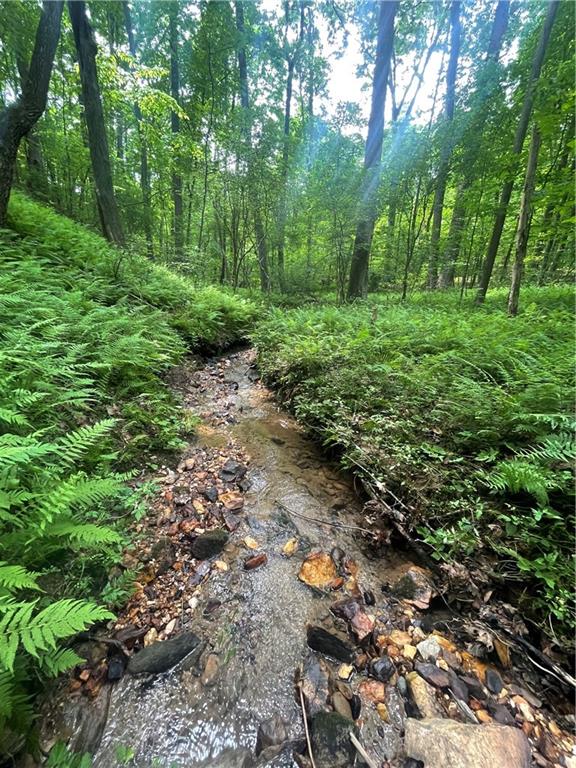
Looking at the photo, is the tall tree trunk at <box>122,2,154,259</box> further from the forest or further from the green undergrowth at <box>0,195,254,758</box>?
the green undergrowth at <box>0,195,254,758</box>

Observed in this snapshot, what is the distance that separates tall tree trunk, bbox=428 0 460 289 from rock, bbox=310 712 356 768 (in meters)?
11.4

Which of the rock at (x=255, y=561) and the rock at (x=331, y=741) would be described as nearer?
the rock at (x=331, y=741)

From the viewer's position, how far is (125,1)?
12.6m

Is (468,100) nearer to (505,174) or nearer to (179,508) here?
(505,174)

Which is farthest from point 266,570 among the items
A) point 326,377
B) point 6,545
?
point 326,377

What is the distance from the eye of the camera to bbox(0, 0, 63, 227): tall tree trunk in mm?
4715

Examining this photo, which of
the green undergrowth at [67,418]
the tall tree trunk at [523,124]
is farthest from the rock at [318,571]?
the tall tree trunk at [523,124]

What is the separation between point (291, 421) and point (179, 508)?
1983 mm

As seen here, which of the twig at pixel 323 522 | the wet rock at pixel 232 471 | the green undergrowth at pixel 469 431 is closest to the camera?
the green undergrowth at pixel 469 431

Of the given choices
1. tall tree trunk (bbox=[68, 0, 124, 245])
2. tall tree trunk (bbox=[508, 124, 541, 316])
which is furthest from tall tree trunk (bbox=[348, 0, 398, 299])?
tall tree trunk (bbox=[68, 0, 124, 245])

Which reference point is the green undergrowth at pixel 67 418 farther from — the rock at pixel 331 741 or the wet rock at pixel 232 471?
the rock at pixel 331 741

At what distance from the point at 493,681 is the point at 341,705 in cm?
81

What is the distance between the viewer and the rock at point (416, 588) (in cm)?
201

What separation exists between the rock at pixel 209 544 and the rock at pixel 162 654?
524 millimetres
